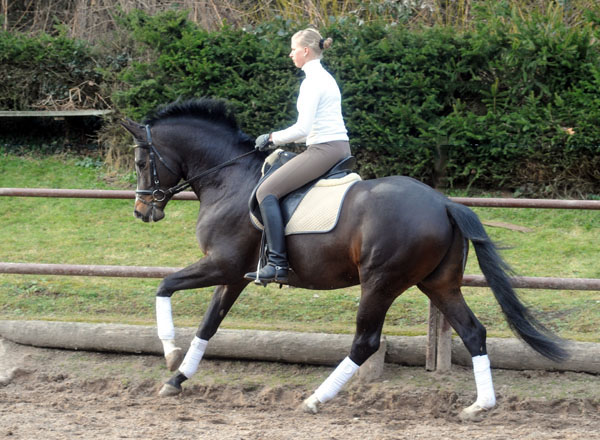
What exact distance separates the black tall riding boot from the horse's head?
3.11 feet

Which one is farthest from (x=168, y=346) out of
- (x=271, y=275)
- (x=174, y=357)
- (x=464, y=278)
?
(x=464, y=278)

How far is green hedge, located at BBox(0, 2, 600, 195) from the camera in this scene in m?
9.66

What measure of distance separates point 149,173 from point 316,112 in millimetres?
1380

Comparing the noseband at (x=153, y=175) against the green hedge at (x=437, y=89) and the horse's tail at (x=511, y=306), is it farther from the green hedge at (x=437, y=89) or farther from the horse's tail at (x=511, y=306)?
the green hedge at (x=437, y=89)

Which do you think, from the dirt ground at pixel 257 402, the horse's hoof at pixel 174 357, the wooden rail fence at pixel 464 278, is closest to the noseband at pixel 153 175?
the wooden rail fence at pixel 464 278

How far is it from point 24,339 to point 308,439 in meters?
3.08

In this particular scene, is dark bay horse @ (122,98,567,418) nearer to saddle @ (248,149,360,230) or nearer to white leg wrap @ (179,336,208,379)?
white leg wrap @ (179,336,208,379)

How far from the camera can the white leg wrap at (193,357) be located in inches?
217

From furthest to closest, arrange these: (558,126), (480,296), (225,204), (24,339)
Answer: (558,126)
(480,296)
(24,339)
(225,204)

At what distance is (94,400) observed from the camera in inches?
211

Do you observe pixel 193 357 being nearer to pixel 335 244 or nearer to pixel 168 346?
pixel 168 346

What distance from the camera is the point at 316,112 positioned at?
16.7ft

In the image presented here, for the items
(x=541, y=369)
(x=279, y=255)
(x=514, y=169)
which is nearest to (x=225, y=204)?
(x=279, y=255)

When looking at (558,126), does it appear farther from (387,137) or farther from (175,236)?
(175,236)
